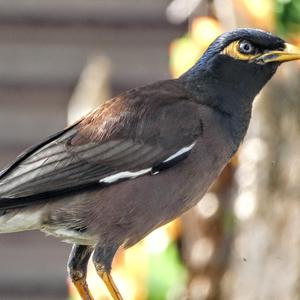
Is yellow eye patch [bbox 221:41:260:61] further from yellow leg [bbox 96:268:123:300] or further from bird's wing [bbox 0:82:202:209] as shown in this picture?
yellow leg [bbox 96:268:123:300]

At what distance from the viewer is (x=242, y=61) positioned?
263 inches

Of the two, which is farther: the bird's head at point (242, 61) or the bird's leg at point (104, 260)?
the bird's head at point (242, 61)

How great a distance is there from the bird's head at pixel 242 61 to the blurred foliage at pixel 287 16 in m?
0.35

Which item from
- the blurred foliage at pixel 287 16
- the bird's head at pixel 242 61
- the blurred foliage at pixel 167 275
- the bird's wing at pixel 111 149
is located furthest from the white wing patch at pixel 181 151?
the blurred foliage at pixel 167 275

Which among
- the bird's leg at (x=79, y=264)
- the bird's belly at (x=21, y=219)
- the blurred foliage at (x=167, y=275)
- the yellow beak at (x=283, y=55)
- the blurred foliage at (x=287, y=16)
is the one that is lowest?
the blurred foliage at (x=167, y=275)

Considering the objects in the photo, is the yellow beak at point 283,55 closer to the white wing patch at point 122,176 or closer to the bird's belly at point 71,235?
the white wing patch at point 122,176

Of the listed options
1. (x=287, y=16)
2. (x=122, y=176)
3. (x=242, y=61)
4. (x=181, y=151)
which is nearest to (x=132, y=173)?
(x=122, y=176)

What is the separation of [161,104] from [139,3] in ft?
10.3

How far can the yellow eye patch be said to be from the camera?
667 centimetres

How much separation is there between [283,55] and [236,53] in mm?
232

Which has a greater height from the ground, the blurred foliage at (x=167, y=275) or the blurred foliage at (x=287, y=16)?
the blurred foliage at (x=287, y=16)

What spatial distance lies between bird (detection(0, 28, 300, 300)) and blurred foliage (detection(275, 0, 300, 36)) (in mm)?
365

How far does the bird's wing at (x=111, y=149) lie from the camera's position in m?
6.46

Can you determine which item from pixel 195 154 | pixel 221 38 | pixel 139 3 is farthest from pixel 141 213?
pixel 139 3
